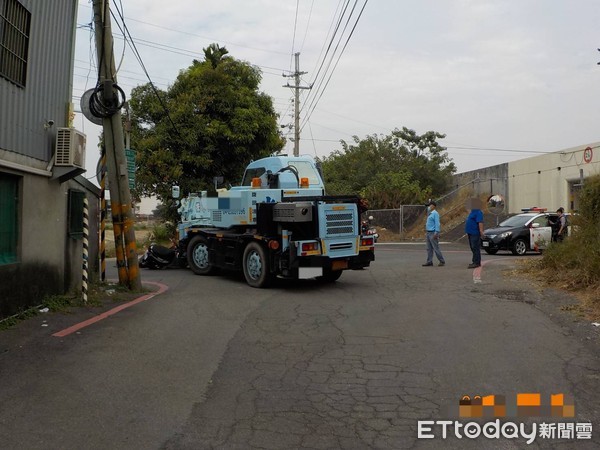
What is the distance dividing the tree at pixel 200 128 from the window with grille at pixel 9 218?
1262cm

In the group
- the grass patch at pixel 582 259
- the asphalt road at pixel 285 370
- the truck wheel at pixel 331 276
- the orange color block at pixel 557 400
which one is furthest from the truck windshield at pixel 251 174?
the orange color block at pixel 557 400

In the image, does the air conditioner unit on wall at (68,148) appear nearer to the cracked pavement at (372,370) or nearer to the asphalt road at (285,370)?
the asphalt road at (285,370)

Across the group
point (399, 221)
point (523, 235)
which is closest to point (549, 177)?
point (523, 235)

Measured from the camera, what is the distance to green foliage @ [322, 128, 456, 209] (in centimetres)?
3438

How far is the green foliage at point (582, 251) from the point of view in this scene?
9.04 metres

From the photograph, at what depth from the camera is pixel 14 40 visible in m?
7.81

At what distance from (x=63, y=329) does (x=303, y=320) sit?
3258mm

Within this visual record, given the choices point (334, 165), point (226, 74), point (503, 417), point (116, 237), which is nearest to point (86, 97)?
point (116, 237)

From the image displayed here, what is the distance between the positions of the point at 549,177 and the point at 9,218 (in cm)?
2348

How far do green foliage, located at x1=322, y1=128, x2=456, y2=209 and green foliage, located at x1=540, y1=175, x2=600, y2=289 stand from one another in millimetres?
22811

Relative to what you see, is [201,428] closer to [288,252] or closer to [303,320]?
[303,320]

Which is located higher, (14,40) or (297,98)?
(297,98)

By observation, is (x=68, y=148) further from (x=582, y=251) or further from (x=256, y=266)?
(x=582, y=251)

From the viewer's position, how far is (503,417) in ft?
14.1
